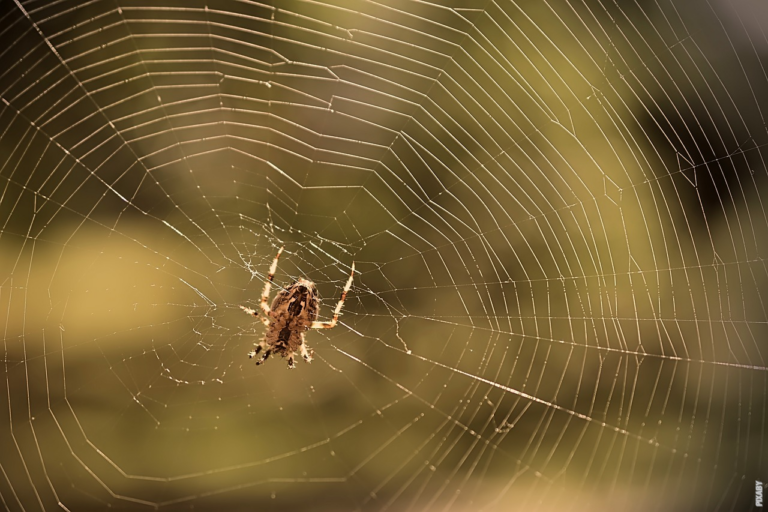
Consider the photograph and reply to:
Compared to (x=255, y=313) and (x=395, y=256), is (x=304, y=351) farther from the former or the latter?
(x=395, y=256)

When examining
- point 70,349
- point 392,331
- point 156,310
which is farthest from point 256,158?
point 70,349

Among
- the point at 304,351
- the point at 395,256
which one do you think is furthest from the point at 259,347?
the point at 395,256

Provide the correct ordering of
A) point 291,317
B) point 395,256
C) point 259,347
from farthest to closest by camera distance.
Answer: point 395,256, point 259,347, point 291,317

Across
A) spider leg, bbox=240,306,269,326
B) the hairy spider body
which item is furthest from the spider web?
the hairy spider body

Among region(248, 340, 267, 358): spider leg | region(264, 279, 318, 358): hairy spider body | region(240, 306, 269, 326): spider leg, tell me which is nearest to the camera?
region(264, 279, 318, 358): hairy spider body

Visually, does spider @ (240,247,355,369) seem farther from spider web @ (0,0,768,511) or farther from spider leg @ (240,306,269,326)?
spider web @ (0,0,768,511)

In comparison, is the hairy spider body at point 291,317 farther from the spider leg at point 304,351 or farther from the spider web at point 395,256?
the spider web at point 395,256
